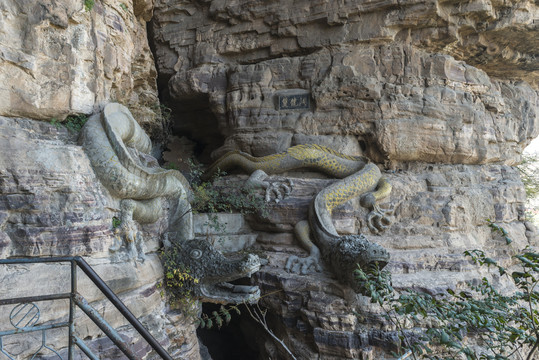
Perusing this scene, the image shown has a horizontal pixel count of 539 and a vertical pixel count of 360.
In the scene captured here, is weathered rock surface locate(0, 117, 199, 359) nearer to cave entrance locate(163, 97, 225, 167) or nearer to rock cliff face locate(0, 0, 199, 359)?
rock cliff face locate(0, 0, 199, 359)

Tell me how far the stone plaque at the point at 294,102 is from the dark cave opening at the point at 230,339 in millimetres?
3897

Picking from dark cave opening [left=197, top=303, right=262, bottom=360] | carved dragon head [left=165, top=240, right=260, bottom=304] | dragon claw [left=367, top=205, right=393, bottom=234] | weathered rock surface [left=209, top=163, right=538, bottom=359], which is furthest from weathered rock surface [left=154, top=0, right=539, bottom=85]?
dark cave opening [left=197, top=303, right=262, bottom=360]

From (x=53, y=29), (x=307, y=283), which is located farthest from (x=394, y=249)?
(x=53, y=29)

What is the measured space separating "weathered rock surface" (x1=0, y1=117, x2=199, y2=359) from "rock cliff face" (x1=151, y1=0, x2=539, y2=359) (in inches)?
89.3

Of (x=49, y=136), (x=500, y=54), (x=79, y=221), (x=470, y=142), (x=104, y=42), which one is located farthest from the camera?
(x=500, y=54)

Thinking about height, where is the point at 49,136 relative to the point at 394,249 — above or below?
above

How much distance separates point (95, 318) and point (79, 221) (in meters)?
1.74

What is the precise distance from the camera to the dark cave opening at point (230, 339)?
6.19 metres

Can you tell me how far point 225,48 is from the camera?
783 cm

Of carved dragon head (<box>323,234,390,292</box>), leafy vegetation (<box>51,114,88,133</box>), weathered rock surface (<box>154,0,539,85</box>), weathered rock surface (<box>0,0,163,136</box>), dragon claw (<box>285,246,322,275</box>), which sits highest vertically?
weathered rock surface (<box>154,0,539,85</box>)

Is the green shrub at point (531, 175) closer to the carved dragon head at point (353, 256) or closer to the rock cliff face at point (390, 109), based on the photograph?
the rock cliff face at point (390, 109)

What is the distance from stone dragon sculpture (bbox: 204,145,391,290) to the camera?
15.1 feet

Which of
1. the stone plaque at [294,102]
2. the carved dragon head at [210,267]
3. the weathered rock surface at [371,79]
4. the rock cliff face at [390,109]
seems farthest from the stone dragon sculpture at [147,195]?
the stone plaque at [294,102]

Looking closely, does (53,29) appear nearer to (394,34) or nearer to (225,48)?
(225,48)
